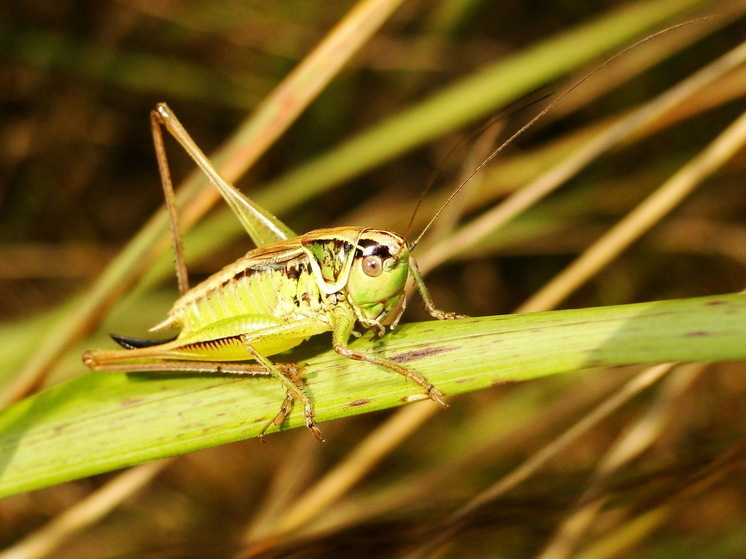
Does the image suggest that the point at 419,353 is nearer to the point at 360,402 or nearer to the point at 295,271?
the point at 360,402

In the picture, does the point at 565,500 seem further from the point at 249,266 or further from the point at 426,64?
the point at 426,64

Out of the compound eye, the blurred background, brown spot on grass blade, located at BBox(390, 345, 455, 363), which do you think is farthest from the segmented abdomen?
the blurred background

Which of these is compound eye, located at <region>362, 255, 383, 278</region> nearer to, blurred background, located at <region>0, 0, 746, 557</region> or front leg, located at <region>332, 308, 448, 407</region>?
front leg, located at <region>332, 308, 448, 407</region>

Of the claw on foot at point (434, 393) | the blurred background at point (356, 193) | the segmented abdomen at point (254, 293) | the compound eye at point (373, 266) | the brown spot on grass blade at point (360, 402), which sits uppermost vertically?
the blurred background at point (356, 193)

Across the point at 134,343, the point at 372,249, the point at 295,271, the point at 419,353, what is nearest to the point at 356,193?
the point at 295,271

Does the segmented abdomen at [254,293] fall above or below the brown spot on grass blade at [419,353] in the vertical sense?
above

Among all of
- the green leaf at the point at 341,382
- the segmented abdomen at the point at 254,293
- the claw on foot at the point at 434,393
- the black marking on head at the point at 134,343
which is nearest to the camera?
the green leaf at the point at 341,382

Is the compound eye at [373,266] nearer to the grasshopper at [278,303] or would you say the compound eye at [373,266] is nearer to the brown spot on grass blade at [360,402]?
the grasshopper at [278,303]

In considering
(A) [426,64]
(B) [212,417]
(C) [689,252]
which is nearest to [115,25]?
(A) [426,64]

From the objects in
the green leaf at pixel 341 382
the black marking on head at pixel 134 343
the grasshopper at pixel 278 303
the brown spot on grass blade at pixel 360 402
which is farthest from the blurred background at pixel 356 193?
the brown spot on grass blade at pixel 360 402
